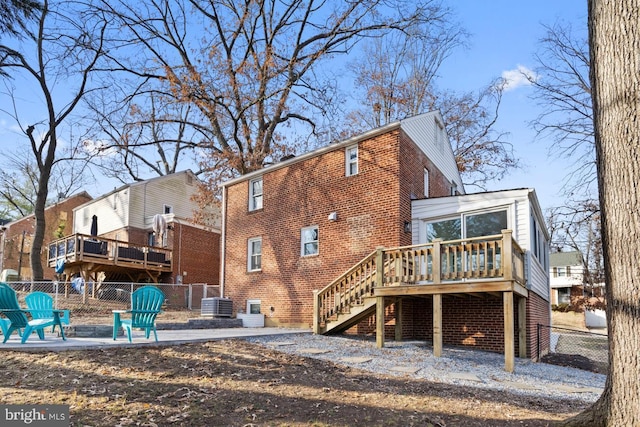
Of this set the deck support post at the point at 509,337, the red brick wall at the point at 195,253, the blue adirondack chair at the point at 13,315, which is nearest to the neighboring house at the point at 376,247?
the deck support post at the point at 509,337

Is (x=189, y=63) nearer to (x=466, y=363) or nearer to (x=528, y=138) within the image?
(x=528, y=138)

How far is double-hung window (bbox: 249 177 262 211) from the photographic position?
57.0 feet

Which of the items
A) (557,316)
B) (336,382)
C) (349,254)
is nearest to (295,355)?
(336,382)

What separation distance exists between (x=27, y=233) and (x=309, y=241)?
91.4ft

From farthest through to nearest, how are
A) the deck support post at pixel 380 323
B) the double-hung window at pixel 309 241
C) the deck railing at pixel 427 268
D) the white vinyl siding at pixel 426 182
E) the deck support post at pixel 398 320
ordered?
the white vinyl siding at pixel 426 182 → the double-hung window at pixel 309 241 → the deck support post at pixel 398 320 → the deck support post at pixel 380 323 → the deck railing at pixel 427 268

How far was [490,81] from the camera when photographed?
1171 inches

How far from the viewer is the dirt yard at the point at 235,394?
5219 millimetres

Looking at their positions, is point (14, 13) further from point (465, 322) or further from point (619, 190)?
point (465, 322)

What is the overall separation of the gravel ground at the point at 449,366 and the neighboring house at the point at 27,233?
26199 millimetres

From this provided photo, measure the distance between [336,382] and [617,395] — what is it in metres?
3.92

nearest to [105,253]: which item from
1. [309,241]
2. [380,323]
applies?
[309,241]

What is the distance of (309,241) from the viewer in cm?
1517

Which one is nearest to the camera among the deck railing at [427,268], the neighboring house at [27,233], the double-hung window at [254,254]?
the deck railing at [427,268]

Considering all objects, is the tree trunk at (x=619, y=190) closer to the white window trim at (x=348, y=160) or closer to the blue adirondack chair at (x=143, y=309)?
the blue adirondack chair at (x=143, y=309)
